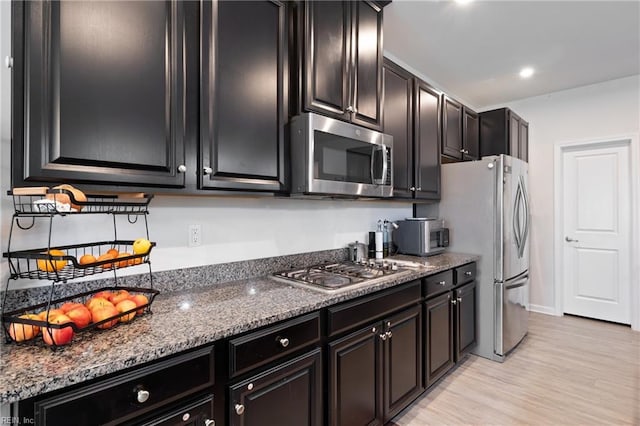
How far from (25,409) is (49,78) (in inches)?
36.2

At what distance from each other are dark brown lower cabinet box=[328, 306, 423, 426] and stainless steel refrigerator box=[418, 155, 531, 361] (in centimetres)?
106

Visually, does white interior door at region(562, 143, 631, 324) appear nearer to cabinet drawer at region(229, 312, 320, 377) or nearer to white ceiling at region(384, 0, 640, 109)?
white ceiling at region(384, 0, 640, 109)

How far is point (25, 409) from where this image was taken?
742 mm

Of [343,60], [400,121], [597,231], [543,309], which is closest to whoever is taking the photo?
[343,60]

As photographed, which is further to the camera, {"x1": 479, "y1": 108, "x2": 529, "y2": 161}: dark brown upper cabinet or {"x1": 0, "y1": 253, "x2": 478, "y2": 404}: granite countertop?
{"x1": 479, "y1": 108, "x2": 529, "y2": 161}: dark brown upper cabinet

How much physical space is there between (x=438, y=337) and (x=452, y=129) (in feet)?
6.59

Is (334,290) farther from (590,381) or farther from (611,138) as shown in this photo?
(611,138)

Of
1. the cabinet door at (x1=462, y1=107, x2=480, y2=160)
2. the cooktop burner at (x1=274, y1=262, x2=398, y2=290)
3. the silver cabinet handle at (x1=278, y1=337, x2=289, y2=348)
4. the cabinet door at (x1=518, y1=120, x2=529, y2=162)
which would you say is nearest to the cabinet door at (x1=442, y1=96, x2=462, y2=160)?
the cabinet door at (x1=462, y1=107, x2=480, y2=160)

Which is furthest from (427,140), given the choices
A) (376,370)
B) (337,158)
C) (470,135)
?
(376,370)

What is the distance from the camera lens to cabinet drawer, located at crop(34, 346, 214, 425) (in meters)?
0.78

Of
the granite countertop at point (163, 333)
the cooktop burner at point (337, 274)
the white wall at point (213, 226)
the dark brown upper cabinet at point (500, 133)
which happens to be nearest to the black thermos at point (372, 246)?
the white wall at point (213, 226)

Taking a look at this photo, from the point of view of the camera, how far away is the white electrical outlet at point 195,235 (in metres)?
1.64

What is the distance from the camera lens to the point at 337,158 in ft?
6.02

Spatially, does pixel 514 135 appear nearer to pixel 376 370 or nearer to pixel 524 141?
pixel 524 141
